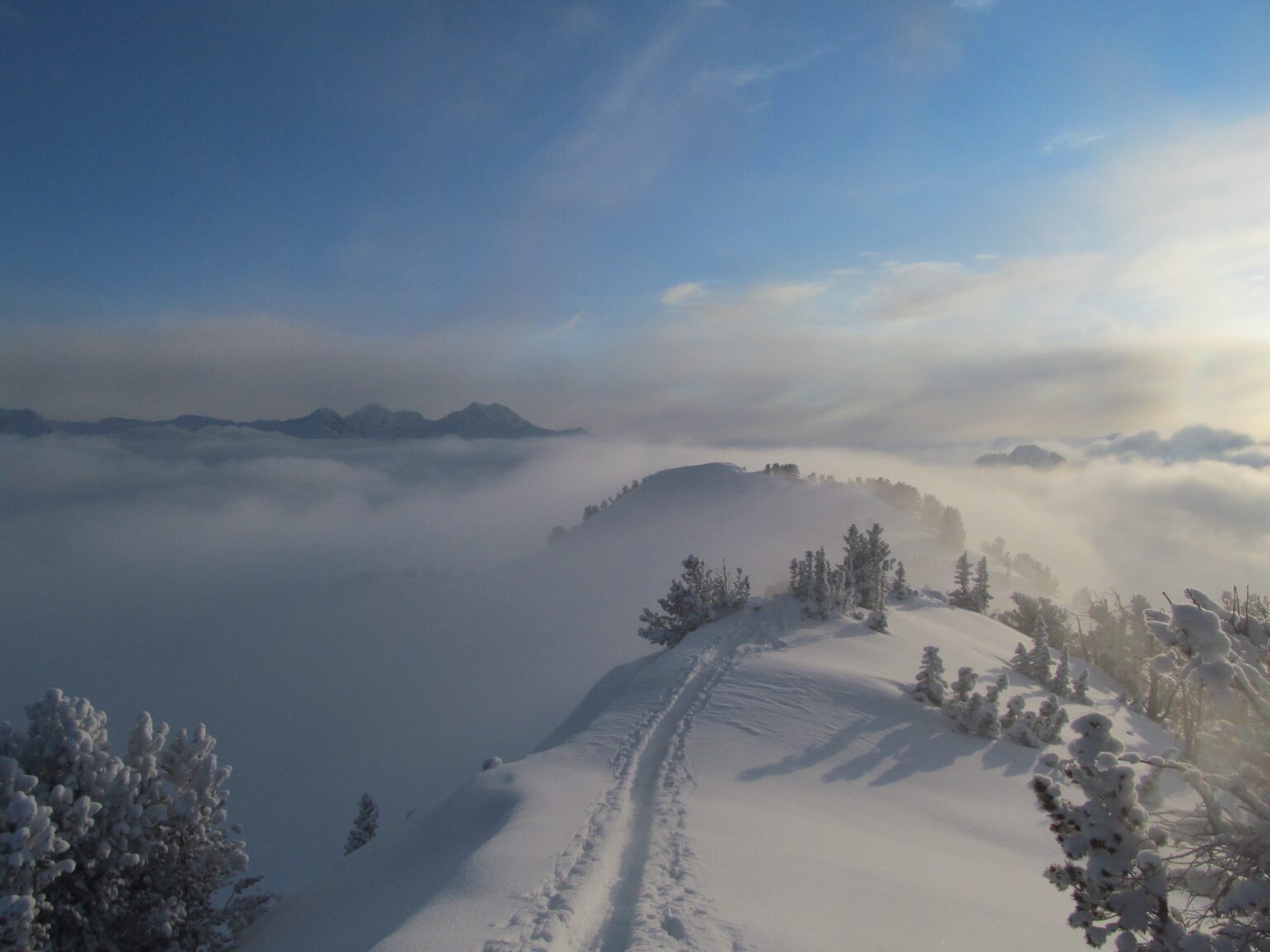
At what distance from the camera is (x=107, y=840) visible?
11289mm

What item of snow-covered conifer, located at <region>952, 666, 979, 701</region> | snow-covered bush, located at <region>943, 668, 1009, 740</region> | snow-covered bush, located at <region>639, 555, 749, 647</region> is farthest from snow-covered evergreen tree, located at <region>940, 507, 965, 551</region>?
snow-covered bush, located at <region>943, 668, 1009, 740</region>

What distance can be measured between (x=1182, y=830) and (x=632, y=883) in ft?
23.2

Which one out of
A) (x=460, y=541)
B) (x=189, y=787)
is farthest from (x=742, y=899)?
(x=460, y=541)

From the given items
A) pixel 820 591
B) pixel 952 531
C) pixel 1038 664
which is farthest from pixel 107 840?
pixel 952 531

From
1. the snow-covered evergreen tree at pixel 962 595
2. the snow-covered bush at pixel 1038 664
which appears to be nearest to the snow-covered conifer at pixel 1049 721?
the snow-covered bush at pixel 1038 664

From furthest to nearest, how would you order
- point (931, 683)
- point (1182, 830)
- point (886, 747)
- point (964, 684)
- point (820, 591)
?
1. point (820, 591)
2. point (931, 683)
3. point (964, 684)
4. point (886, 747)
5. point (1182, 830)

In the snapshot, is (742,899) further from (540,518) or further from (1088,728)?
(540,518)

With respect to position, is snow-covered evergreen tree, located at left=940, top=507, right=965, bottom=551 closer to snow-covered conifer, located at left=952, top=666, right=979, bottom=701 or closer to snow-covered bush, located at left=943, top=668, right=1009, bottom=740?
snow-covered conifer, located at left=952, top=666, right=979, bottom=701

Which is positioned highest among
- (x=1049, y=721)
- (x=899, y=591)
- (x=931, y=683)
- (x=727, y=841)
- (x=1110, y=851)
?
(x=1110, y=851)

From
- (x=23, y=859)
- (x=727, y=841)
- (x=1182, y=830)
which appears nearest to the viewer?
(x=1182, y=830)

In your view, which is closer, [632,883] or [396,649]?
[632,883]

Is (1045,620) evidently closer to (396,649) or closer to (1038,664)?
(1038,664)

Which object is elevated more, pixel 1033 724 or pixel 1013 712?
pixel 1013 712

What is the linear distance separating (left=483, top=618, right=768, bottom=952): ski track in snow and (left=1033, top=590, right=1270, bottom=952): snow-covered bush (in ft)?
14.6
